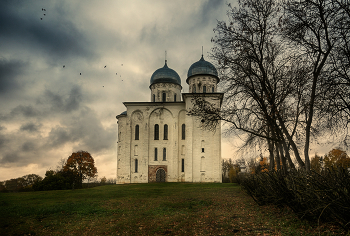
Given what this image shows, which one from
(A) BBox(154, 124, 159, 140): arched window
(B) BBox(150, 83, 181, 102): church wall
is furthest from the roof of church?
(A) BBox(154, 124, 159, 140): arched window

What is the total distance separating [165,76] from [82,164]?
67.2ft

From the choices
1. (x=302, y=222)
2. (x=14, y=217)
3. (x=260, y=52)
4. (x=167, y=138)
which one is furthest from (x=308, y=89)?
(x=167, y=138)

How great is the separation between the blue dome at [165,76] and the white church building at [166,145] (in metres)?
5.76

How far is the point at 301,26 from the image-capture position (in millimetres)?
10719

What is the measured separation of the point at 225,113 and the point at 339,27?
18.6 ft

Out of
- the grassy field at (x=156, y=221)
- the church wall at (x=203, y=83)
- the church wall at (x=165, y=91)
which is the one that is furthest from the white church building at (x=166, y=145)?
the grassy field at (x=156, y=221)

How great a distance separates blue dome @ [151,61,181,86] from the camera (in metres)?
39.4

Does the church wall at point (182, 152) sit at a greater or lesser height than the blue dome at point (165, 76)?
lesser

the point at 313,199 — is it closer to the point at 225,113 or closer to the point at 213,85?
the point at 225,113

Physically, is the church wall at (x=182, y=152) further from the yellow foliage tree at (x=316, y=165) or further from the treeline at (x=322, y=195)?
the treeline at (x=322, y=195)

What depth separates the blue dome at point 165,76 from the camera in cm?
3941

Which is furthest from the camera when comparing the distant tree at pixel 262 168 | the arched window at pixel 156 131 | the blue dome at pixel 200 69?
the blue dome at pixel 200 69

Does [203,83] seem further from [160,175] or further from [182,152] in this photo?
[160,175]

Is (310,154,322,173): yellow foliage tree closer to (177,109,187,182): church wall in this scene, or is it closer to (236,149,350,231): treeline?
(236,149,350,231): treeline
